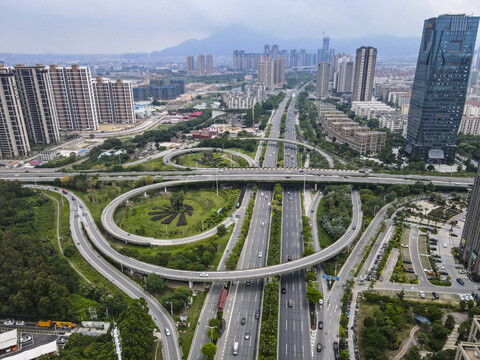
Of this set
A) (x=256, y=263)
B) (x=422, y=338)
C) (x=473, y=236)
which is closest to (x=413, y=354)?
(x=422, y=338)

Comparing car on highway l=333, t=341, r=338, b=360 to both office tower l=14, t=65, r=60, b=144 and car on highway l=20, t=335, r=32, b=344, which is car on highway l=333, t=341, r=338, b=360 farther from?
office tower l=14, t=65, r=60, b=144

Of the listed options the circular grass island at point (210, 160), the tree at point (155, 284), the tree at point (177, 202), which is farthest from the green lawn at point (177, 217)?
the circular grass island at point (210, 160)

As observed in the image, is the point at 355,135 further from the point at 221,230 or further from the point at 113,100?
the point at 113,100

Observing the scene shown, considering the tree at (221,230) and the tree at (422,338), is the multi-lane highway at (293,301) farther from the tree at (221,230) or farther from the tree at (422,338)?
the tree at (422,338)

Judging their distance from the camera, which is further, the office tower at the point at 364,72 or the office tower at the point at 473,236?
the office tower at the point at 364,72

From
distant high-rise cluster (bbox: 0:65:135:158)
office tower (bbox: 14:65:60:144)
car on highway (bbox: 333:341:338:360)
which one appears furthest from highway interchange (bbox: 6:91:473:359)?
office tower (bbox: 14:65:60:144)

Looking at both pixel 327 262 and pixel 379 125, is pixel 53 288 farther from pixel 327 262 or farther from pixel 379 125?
pixel 379 125
